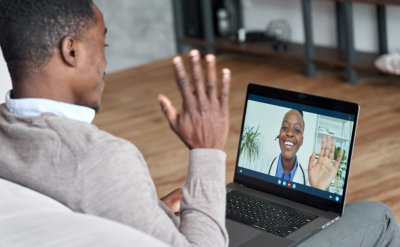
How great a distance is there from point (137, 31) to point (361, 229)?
4420 millimetres

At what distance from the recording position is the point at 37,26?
3.67 ft

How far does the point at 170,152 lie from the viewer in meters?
3.66

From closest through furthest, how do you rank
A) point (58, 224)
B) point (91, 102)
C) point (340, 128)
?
point (58, 224)
point (91, 102)
point (340, 128)

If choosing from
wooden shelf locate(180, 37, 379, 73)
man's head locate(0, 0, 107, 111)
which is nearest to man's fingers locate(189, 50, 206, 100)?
man's head locate(0, 0, 107, 111)

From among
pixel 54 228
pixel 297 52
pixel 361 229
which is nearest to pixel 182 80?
pixel 54 228

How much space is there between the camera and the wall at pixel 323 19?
470cm

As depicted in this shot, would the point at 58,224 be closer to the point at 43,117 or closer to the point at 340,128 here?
the point at 43,117

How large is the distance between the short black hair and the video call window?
2.37 ft

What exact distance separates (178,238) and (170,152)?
8.40 feet

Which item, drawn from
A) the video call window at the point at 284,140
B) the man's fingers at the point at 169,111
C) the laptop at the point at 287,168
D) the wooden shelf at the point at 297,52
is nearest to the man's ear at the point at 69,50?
the man's fingers at the point at 169,111

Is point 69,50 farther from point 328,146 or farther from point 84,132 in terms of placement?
point 328,146

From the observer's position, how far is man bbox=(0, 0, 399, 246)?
1065 millimetres

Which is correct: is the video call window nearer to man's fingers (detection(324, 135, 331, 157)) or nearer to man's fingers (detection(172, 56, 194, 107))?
man's fingers (detection(324, 135, 331, 157))

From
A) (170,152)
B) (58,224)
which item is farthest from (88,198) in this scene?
(170,152)
